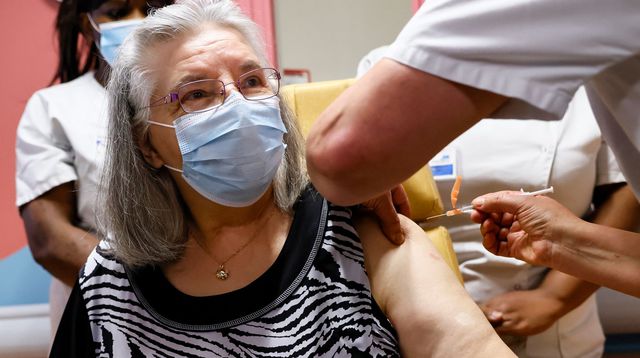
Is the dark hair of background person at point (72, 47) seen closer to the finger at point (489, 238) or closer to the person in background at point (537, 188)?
Result: the person in background at point (537, 188)

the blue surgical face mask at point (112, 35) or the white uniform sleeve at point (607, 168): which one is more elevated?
the blue surgical face mask at point (112, 35)

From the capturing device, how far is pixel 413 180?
1.72 metres

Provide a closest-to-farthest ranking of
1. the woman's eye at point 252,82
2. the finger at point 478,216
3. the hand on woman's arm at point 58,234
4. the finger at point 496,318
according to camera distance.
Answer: the finger at point 478,216
the woman's eye at point 252,82
the finger at point 496,318
the hand on woman's arm at point 58,234

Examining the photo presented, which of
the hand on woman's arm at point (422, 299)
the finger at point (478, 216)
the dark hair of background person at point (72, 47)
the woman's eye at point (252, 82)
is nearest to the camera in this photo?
the hand on woman's arm at point (422, 299)

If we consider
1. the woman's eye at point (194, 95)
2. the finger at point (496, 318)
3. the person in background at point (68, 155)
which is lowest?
the finger at point (496, 318)

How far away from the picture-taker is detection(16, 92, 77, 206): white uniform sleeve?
7.59ft

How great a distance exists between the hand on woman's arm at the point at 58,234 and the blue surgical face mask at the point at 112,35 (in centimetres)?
49

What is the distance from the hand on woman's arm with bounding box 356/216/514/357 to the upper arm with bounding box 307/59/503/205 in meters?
0.57

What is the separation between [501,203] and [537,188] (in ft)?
1.94

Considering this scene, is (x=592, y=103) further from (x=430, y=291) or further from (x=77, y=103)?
(x=77, y=103)

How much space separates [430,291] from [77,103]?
1597 millimetres

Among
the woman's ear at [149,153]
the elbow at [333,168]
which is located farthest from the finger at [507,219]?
the woman's ear at [149,153]

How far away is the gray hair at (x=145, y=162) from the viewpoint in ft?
5.45

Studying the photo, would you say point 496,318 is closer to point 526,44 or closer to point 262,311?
point 262,311
